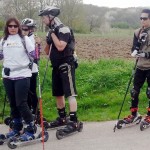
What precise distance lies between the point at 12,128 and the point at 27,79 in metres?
0.94

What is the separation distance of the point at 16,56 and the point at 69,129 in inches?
62.8

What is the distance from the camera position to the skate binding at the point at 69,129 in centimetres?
627

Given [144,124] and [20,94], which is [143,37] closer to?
[144,124]

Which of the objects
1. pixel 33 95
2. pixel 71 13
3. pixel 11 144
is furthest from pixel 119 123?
pixel 71 13

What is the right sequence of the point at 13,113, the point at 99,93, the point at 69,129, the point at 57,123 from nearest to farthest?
the point at 13,113 → the point at 69,129 → the point at 57,123 → the point at 99,93

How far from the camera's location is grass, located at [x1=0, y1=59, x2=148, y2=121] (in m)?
8.06

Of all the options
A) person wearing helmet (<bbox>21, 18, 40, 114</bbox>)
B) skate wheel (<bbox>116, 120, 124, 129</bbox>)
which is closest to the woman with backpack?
person wearing helmet (<bbox>21, 18, 40, 114</bbox>)

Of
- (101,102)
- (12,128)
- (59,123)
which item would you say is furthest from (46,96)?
(12,128)

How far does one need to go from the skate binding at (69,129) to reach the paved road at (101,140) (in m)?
0.07

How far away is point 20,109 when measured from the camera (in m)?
6.02

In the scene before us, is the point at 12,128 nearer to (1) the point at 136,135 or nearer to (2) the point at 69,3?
(1) the point at 136,135

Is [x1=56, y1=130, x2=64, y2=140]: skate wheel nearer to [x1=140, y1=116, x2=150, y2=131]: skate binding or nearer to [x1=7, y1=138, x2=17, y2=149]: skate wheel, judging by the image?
[x1=7, y1=138, x2=17, y2=149]: skate wheel

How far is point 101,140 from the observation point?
20.2 feet

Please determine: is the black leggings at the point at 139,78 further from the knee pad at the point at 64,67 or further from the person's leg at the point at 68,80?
the knee pad at the point at 64,67
